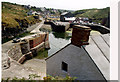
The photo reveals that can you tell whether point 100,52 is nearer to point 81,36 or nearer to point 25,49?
point 81,36

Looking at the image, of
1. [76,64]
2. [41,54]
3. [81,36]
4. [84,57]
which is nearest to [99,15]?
[41,54]

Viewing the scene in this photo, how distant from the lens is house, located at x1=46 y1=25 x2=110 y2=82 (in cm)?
500

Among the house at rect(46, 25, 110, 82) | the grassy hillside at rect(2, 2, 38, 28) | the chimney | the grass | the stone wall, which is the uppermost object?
the grassy hillside at rect(2, 2, 38, 28)

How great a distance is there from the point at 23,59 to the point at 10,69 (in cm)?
898

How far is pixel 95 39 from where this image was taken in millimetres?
6789

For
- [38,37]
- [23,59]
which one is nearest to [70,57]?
[23,59]

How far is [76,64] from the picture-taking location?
6.22 meters

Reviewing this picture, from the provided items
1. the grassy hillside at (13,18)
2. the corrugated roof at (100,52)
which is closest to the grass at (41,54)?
the grassy hillside at (13,18)

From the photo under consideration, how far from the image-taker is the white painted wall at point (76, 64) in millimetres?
5324

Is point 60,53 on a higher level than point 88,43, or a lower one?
lower

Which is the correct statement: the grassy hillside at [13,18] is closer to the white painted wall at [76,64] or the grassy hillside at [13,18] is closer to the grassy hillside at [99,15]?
the white painted wall at [76,64]

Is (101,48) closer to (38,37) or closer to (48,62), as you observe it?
(48,62)

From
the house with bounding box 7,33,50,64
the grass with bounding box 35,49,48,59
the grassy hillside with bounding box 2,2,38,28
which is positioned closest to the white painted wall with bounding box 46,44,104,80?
the house with bounding box 7,33,50,64

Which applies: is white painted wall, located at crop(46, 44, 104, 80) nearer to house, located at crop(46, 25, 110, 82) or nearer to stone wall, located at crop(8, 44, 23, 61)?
house, located at crop(46, 25, 110, 82)
